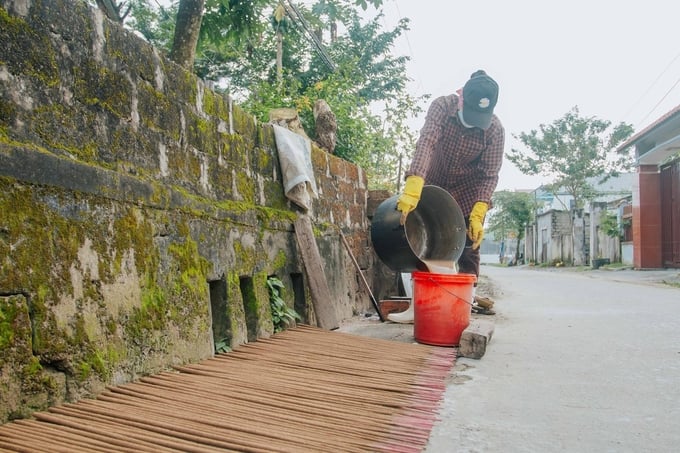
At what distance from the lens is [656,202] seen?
15820mm

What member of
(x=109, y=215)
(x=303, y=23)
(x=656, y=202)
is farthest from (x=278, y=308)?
(x=656, y=202)

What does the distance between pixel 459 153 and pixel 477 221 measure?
23.5 inches

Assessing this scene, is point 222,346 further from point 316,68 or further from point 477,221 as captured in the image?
point 316,68

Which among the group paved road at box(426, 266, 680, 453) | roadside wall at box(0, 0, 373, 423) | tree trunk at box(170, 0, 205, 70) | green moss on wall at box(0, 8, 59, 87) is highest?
tree trunk at box(170, 0, 205, 70)

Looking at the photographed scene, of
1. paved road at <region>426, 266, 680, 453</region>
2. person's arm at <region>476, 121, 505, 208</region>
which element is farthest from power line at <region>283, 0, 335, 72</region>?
paved road at <region>426, 266, 680, 453</region>

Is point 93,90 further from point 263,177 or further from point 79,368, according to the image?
point 263,177

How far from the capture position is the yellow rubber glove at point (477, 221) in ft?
15.9

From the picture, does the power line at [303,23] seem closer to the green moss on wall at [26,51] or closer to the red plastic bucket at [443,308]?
the red plastic bucket at [443,308]

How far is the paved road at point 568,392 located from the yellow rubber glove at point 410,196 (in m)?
1.11

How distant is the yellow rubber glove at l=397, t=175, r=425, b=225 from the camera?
4273 millimetres

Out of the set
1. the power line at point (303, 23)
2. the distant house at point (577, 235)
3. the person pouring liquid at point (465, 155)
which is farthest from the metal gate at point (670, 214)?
the person pouring liquid at point (465, 155)

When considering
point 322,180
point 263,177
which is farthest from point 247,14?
point 263,177

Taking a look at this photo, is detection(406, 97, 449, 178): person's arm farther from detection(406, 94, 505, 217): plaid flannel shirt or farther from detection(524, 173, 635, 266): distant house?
detection(524, 173, 635, 266): distant house

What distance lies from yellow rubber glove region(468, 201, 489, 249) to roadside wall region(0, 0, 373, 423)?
201cm
